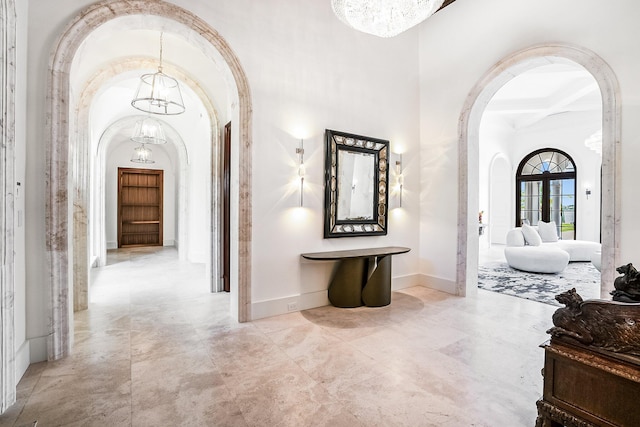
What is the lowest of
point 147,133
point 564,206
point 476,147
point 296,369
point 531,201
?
point 296,369

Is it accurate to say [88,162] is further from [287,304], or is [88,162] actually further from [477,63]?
[477,63]

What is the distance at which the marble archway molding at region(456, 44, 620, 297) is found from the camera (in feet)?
11.0

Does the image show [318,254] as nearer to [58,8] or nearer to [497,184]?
[58,8]

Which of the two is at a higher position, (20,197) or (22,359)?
(20,197)

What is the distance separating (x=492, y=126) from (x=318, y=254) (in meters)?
9.63

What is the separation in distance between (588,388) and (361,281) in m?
2.77

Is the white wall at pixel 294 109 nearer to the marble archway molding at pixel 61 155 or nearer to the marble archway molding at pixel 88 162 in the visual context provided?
the marble archway molding at pixel 61 155

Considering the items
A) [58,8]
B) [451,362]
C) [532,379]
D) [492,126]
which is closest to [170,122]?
[58,8]

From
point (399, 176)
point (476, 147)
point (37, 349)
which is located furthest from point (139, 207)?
point (476, 147)


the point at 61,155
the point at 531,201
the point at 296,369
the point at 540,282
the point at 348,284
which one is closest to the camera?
the point at 296,369

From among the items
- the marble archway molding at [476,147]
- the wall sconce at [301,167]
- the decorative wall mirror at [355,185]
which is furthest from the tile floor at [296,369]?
the wall sconce at [301,167]

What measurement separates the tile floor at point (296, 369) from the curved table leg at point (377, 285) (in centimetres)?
15

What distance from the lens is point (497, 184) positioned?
1181 centimetres

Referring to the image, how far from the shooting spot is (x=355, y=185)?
4.58 metres
